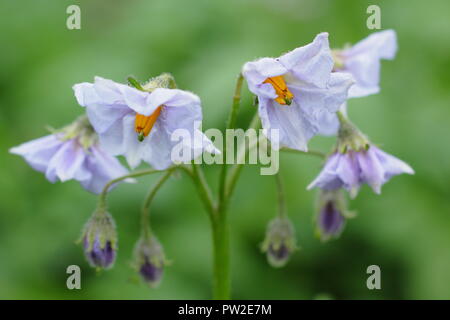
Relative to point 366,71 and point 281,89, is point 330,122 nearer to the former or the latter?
point 366,71

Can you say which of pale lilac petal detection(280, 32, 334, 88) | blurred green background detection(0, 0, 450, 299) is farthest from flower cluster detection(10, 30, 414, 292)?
blurred green background detection(0, 0, 450, 299)

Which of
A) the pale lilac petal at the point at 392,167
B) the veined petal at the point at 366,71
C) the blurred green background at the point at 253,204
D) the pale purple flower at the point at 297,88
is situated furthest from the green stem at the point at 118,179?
the blurred green background at the point at 253,204

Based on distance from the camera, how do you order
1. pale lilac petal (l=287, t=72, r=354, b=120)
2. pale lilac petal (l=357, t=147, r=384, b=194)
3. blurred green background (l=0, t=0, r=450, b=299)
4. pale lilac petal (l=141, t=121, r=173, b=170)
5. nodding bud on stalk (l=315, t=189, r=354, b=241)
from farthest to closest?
blurred green background (l=0, t=0, r=450, b=299) < nodding bud on stalk (l=315, t=189, r=354, b=241) < pale lilac petal (l=357, t=147, r=384, b=194) < pale lilac petal (l=141, t=121, r=173, b=170) < pale lilac petal (l=287, t=72, r=354, b=120)

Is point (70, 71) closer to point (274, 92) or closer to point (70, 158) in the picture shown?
point (70, 158)

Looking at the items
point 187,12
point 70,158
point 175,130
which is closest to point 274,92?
point 175,130

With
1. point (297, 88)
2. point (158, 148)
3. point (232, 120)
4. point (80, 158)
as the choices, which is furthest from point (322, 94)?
point (80, 158)

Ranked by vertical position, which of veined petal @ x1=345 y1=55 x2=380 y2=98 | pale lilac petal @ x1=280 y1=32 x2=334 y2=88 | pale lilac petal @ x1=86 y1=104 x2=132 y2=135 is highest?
veined petal @ x1=345 y1=55 x2=380 y2=98

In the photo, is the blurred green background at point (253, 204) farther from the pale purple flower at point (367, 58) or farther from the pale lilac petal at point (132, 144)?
the pale lilac petal at point (132, 144)

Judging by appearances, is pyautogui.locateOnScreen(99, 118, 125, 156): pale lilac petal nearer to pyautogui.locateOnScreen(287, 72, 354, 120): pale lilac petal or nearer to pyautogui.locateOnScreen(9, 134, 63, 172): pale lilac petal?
pyautogui.locateOnScreen(9, 134, 63, 172): pale lilac petal
